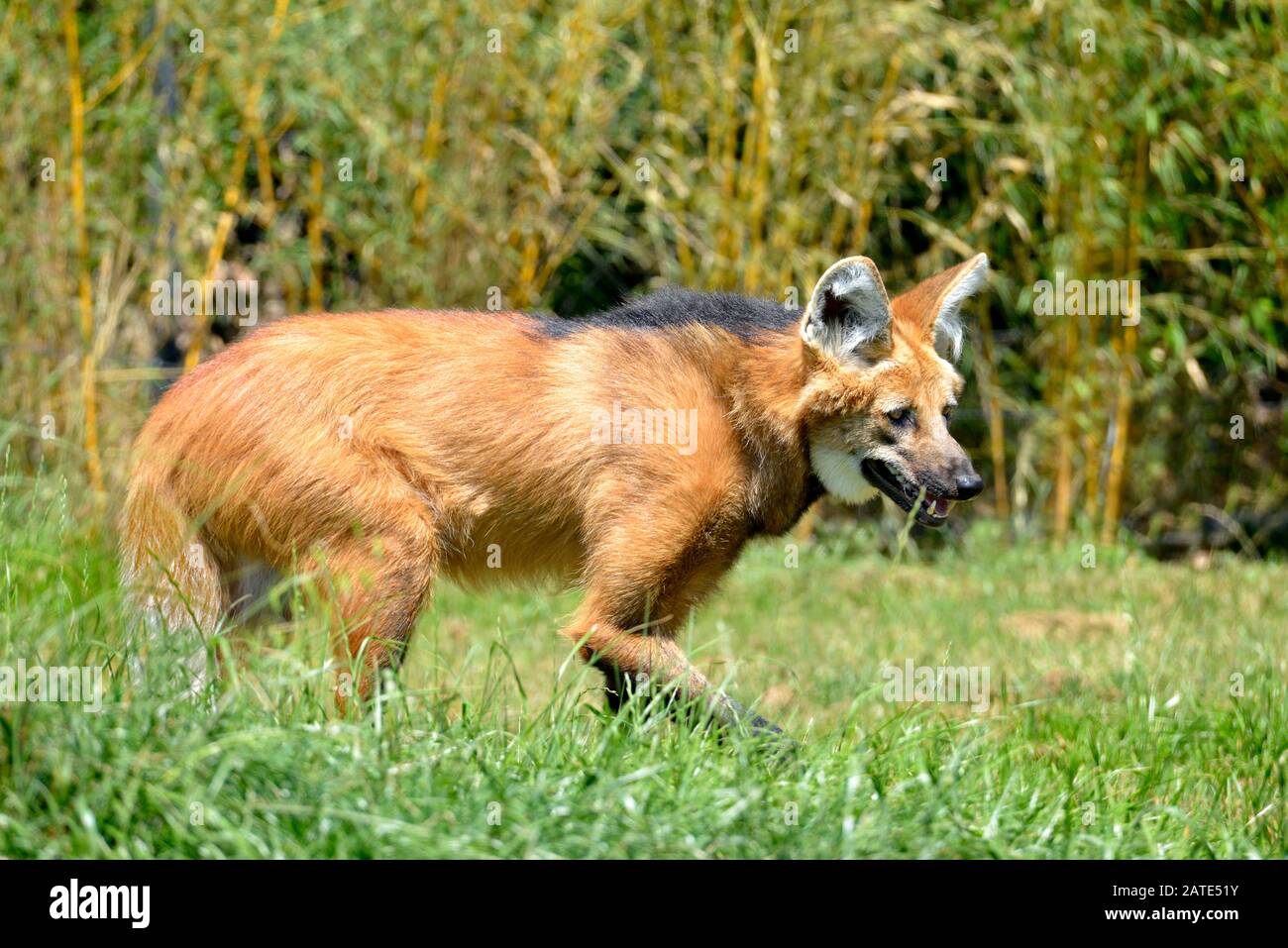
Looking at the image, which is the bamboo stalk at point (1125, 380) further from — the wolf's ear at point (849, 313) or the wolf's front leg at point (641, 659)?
the wolf's front leg at point (641, 659)

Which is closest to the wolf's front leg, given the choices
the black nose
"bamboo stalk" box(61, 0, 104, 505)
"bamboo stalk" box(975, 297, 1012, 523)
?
the black nose

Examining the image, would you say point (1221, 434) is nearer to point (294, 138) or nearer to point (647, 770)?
point (294, 138)

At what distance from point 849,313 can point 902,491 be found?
448 mm

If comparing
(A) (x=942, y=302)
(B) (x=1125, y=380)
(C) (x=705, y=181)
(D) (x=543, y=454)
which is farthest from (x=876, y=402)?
(B) (x=1125, y=380)

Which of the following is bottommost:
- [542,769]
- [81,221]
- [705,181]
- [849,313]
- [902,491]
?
[542,769]

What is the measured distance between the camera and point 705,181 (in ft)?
21.5

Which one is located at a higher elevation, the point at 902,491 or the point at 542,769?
the point at 902,491

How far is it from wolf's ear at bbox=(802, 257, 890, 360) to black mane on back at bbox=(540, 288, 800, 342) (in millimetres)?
211

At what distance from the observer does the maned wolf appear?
3.02 metres

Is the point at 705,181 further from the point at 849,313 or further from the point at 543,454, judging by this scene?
the point at 543,454

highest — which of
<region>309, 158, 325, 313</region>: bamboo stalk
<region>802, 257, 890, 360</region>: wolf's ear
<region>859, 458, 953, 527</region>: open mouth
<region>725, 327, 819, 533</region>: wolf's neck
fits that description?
<region>309, 158, 325, 313</region>: bamboo stalk

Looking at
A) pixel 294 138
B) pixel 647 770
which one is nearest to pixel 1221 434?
pixel 294 138

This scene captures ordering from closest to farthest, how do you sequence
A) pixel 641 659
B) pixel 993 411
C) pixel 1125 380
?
pixel 641 659
pixel 1125 380
pixel 993 411

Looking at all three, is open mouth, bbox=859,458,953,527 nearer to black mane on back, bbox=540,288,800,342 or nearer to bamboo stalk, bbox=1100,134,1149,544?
black mane on back, bbox=540,288,800,342
